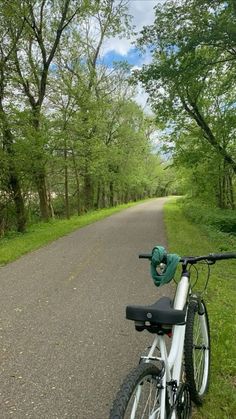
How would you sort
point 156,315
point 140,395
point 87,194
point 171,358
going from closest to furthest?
point 140,395, point 156,315, point 171,358, point 87,194

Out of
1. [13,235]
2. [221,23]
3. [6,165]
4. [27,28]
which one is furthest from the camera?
[27,28]

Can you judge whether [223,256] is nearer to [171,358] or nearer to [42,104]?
[171,358]

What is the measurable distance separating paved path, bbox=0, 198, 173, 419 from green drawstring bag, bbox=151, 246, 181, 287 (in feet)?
4.57

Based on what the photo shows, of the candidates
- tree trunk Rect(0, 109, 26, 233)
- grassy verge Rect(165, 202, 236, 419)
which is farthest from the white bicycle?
tree trunk Rect(0, 109, 26, 233)

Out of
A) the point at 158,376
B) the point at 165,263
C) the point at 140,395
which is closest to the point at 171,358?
the point at 158,376

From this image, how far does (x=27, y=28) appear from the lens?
18.2 m

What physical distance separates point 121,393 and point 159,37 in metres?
14.1

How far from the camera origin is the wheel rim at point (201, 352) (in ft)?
11.1

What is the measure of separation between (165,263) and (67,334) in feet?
8.78

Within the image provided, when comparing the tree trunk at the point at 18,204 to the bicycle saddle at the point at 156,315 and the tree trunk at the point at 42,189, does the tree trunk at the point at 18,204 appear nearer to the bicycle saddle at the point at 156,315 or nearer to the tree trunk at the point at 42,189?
the tree trunk at the point at 42,189

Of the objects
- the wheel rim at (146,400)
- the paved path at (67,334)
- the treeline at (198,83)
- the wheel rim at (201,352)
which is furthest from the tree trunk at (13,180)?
the wheel rim at (146,400)

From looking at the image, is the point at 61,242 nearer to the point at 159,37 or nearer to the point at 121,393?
the point at 159,37

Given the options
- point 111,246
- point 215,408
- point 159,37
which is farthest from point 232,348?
point 159,37

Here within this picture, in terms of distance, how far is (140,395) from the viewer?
2.10 m
